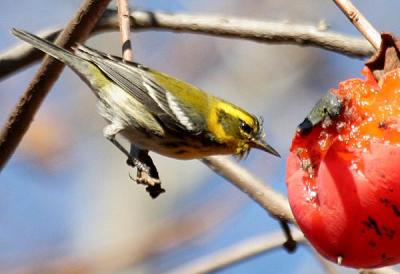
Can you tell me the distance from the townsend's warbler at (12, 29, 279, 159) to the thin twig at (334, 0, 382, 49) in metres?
2.00

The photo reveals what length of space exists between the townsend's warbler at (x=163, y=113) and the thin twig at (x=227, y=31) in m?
0.53

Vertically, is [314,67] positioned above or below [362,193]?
above

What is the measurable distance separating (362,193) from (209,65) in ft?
17.6

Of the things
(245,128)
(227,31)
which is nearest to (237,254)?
(227,31)

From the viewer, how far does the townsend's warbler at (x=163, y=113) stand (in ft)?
14.6

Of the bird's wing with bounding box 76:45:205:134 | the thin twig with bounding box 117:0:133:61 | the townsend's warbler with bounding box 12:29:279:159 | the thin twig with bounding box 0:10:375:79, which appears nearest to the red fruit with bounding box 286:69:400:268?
the thin twig with bounding box 0:10:375:79

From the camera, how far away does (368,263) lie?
233 centimetres

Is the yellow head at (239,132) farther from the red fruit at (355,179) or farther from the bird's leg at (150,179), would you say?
the red fruit at (355,179)

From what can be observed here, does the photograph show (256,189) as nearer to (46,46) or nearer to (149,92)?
(46,46)

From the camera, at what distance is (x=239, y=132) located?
452 centimetres

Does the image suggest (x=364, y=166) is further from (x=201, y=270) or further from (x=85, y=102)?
(x=85, y=102)

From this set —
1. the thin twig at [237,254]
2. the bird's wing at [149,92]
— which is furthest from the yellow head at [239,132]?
the thin twig at [237,254]

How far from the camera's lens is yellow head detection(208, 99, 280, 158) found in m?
4.49

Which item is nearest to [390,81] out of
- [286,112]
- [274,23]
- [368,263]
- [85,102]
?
[368,263]
